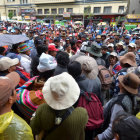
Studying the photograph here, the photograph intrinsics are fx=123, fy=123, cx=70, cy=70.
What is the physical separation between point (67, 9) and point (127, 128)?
136ft

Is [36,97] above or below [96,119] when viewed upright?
above

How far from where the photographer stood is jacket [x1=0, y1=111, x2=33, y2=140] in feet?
3.48

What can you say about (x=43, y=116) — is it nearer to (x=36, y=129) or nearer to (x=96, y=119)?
(x=36, y=129)

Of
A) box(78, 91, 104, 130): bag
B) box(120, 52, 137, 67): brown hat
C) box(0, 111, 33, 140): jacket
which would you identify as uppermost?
box(120, 52, 137, 67): brown hat

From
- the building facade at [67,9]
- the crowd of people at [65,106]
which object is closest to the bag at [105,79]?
the crowd of people at [65,106]

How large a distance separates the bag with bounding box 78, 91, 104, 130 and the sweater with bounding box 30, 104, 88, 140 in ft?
1.17

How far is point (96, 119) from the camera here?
175cm

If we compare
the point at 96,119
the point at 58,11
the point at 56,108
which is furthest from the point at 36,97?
the point at 58,11

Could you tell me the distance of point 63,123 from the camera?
4.19 feet

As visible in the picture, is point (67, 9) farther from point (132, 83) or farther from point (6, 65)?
point (132, 83)

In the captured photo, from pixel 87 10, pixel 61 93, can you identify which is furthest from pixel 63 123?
pixel 87 10

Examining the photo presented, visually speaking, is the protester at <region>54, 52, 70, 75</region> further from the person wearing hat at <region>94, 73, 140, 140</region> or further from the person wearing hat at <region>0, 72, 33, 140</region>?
the person wearing hat at <region>0, 72, 33, 140</region>

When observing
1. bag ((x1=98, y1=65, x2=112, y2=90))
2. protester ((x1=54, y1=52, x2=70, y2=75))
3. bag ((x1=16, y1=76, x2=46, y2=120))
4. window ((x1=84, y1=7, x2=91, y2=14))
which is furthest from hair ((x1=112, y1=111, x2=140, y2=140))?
window ((x1=84, y1=7, x2=91, y2=14))

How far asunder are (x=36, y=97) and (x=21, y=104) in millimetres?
240
